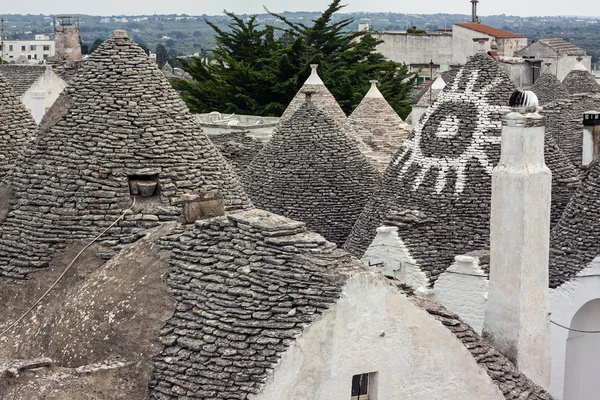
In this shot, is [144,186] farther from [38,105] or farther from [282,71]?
[282,71]

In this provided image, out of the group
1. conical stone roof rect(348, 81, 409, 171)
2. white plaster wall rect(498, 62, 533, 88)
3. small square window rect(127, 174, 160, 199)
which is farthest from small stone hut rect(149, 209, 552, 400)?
white plaster wall rect(498, 62, 533, 88)

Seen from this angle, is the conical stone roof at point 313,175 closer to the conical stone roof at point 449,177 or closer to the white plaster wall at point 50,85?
the conical stone roof at point 449,177

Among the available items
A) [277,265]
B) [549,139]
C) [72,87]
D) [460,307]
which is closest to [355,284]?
[277,265]

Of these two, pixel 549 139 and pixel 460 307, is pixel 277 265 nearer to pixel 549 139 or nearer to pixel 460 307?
pixel 460 307

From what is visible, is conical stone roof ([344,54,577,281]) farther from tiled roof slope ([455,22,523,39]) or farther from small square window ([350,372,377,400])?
tiled roof slope ([455,22,523,39])

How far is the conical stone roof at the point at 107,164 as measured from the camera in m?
16.5

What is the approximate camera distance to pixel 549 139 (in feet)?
86.0

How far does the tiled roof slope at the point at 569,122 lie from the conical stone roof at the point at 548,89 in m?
4.73


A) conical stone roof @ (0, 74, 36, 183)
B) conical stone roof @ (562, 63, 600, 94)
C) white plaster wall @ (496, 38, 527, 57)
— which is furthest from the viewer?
white plaster wall @ (496, 38, 527, 57)

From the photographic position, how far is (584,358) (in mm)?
22359

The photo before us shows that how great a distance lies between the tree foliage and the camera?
168ft

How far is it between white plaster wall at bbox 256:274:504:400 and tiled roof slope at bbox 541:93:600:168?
15.8 meters

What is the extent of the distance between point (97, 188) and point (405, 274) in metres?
8.37

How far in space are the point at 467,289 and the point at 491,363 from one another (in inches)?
321
